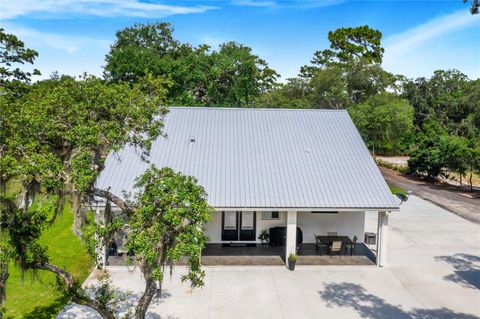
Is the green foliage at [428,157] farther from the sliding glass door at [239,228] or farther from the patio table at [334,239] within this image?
the sliding glass door at [239,228]

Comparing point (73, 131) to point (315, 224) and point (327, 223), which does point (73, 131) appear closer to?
point (315, 224)

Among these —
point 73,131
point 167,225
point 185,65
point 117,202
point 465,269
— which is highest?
point 185,65

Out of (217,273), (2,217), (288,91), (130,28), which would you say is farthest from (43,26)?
(288,91)

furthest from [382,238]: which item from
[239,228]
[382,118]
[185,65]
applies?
[382,118]

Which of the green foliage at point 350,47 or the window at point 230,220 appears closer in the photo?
the window at point 230,220

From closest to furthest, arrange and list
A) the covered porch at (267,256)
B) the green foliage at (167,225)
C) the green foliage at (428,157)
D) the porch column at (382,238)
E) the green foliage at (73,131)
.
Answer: the green foliage at (167,225) → the green foliage at (73,131) → the porch column at (382,238) → the covered porch at (267,256) → the green foliage at (428,157)

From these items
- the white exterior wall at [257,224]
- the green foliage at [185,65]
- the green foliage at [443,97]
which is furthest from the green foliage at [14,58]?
the green foliage at [443,97]

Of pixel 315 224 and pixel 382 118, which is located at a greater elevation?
pixel 382 118

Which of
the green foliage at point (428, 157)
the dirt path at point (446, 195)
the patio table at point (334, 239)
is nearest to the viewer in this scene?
the patio table at point (334, 239)
